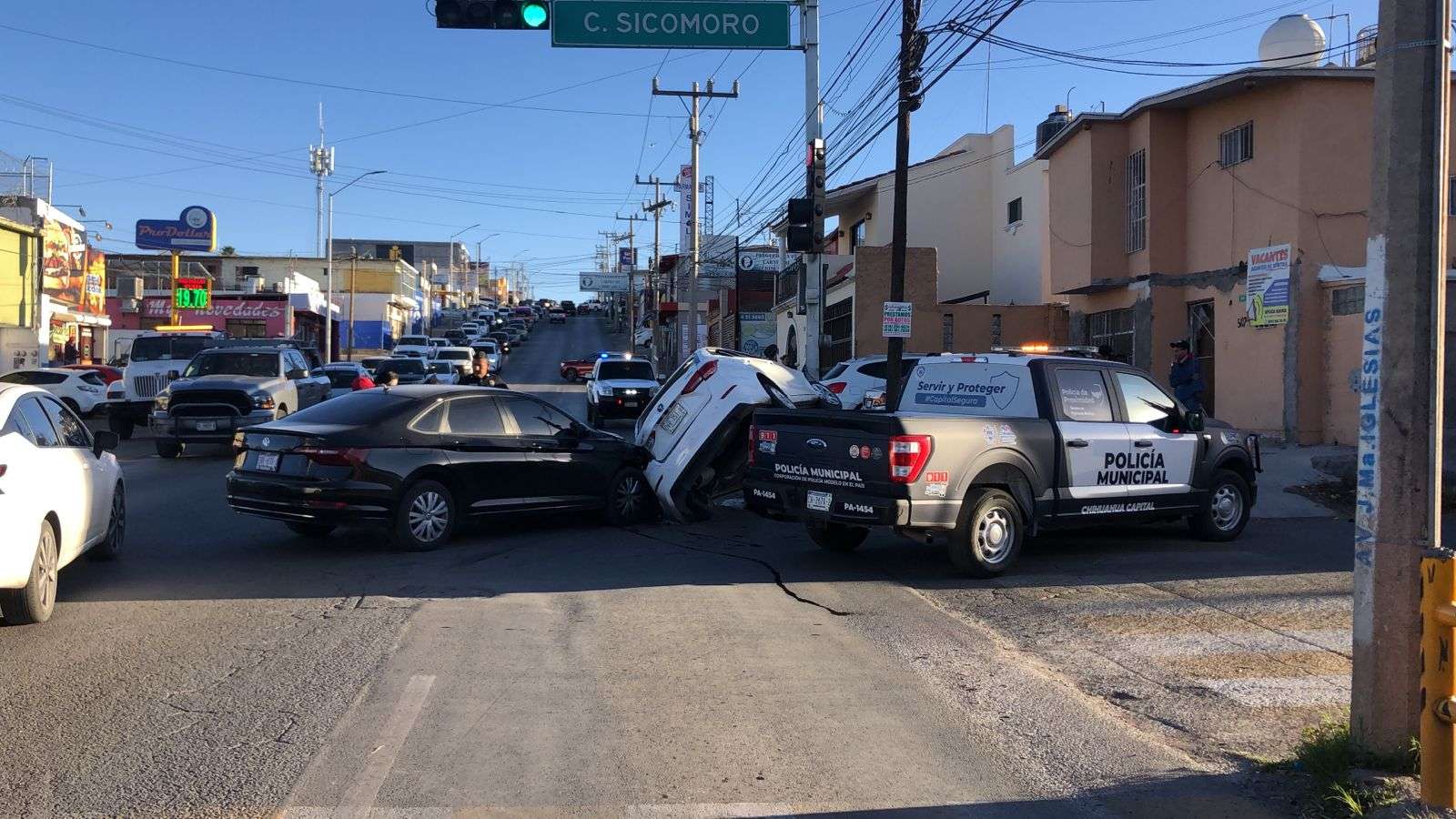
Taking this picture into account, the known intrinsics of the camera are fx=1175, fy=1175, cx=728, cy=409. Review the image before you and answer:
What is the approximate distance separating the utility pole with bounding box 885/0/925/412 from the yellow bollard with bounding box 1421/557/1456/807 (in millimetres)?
12213

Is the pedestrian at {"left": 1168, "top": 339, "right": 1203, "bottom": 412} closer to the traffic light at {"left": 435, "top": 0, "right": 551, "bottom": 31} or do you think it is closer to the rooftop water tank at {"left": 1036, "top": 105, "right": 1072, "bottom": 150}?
the traffic light at {"left": 435, "top": 0, "right": 551, "bottom": 31}

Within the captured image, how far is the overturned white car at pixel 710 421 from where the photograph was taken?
1190 centimetres

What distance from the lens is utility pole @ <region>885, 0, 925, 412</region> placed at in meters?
16.8

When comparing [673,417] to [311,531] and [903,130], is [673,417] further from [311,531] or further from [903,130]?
[903,130]

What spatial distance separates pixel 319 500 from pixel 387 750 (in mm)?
5115

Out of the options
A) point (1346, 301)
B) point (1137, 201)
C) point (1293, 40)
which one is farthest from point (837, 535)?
point (1293, 40)

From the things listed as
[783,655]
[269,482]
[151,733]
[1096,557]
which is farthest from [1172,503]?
[151,733]

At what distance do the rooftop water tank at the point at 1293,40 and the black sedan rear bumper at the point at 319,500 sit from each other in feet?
57.4

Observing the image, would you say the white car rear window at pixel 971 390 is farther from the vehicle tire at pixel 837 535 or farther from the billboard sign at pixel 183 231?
the billboard sign at pixel 183 231

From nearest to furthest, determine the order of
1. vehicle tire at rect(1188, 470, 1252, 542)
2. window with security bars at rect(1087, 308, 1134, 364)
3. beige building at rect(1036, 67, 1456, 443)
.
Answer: vehicle tire at rect(1188, 470, 1252, 542) < beige building at rect(1036, 67, 1456, 443) < window with security bars at rect(1087, 308, 1134, 364)

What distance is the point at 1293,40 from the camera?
20875 millimetres

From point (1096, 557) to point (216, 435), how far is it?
44.1 ft

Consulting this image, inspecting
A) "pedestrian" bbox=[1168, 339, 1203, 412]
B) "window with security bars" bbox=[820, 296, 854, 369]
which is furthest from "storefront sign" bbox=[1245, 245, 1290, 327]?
"window with security bars" bbox=[820, 296, 854, 369]

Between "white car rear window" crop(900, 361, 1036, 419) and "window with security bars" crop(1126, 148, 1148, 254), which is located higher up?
"window with security bars" crop(1126, 148, 1148, 254)
